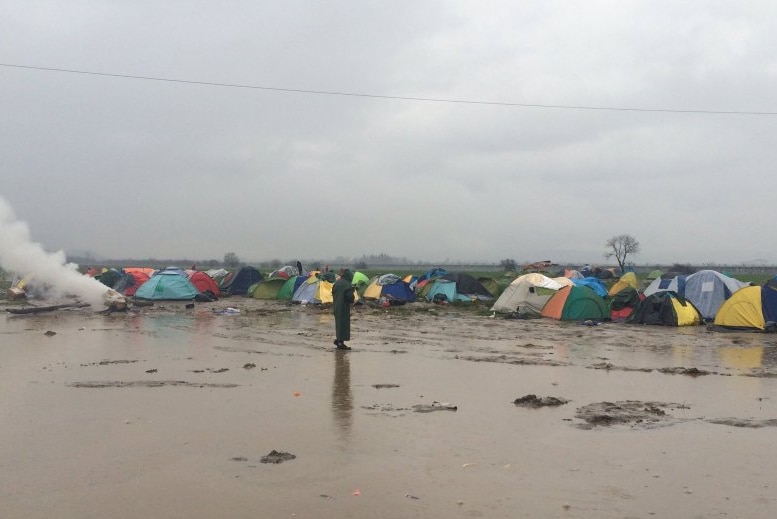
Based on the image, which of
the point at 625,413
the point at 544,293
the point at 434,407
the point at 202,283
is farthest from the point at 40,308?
the point at 625,413

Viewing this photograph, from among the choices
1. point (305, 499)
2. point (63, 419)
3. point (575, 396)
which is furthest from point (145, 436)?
point (575, 396)

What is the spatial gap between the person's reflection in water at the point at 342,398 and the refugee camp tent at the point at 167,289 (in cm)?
1913

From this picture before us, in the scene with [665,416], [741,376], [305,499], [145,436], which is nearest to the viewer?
[305,499]

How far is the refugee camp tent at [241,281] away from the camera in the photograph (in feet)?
117

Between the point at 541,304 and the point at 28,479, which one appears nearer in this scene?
the point at 28,479

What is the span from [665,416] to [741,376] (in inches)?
165

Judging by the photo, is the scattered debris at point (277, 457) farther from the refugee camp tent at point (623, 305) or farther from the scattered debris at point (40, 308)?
the scattered debris at point (40, 308)

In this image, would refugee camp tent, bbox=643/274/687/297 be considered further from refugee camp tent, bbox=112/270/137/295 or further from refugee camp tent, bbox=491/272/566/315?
refugee camp tent, bbox=112/270/137/295

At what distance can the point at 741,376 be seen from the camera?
11.3 metres

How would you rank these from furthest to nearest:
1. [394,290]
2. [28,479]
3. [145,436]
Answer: [394,290]
[145,436]
[28,479]

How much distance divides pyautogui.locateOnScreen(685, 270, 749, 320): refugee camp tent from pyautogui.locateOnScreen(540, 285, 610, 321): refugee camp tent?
3.39 meters

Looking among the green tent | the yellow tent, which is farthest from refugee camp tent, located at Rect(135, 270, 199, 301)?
the yellow tent

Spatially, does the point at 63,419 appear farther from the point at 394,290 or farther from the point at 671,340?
the point at 394,290

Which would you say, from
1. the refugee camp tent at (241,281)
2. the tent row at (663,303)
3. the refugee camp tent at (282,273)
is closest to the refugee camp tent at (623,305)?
the tent row at (663,303)
